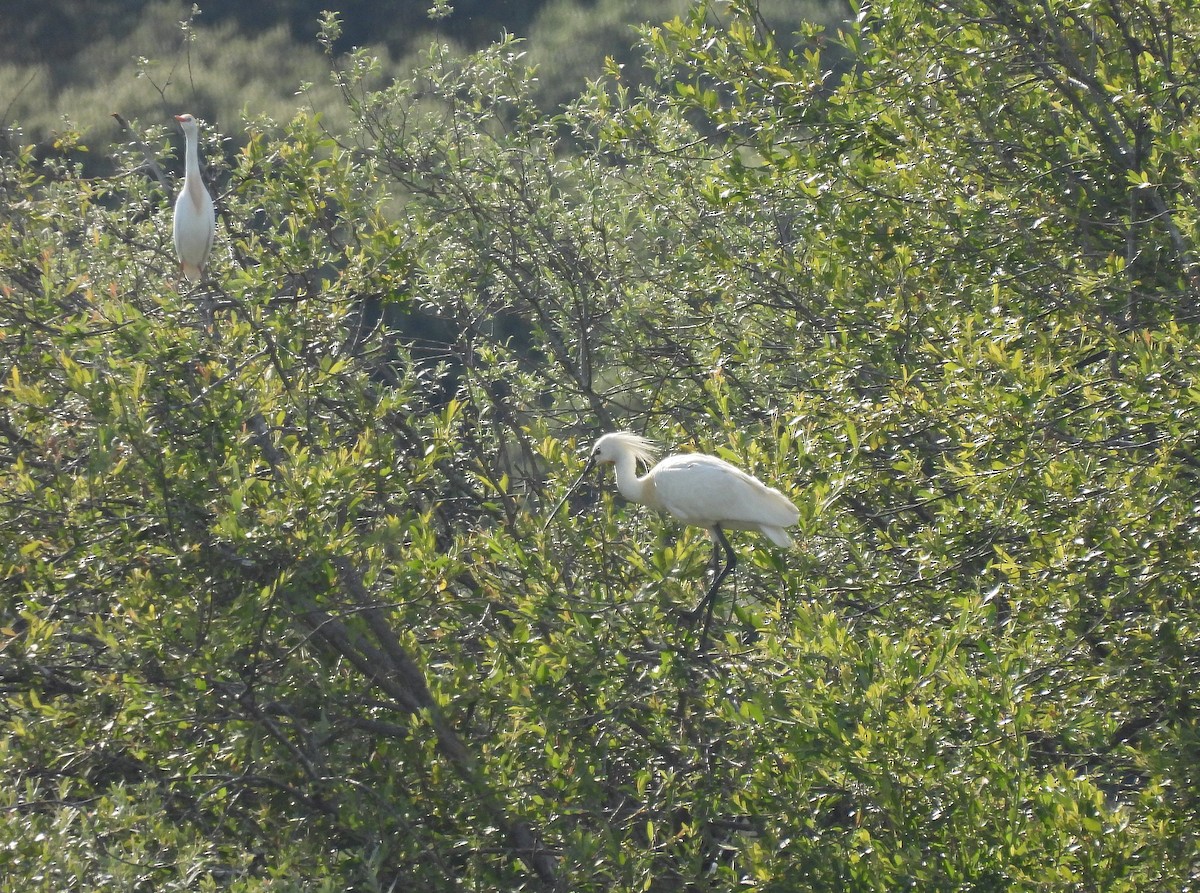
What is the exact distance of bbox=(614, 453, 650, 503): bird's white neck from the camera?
19.9 feet

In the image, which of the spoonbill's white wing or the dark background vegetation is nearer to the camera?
the spoonbill's white wing

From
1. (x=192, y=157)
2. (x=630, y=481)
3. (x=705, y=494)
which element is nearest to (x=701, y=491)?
(x=705, y=494)

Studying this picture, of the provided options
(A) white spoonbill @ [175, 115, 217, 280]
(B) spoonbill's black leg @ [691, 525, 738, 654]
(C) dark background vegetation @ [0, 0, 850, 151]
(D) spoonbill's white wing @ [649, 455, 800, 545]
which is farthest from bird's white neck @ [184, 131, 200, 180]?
(C) dark background vegetation @ [0, 0, 850, 151]

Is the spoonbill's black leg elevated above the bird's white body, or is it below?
below

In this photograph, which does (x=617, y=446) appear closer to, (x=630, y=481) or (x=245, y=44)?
(x=630, y=481)

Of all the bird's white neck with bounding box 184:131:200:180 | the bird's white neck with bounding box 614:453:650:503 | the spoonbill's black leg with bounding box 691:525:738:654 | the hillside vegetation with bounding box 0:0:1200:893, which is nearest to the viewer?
the hillside vegetation with bounding box 0:0:1200:893

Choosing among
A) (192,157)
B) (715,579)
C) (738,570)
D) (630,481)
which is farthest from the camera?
(192,157)

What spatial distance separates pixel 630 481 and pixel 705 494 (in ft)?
2.07

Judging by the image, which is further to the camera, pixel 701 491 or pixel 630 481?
pixel 630 481

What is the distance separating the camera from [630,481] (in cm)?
608

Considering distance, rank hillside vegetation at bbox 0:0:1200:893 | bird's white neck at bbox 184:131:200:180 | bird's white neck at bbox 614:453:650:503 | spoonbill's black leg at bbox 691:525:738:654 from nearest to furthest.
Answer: hillside vegetation at bbox 0:0:1200:893
spoonbill's black leg at bbox 691:525:738:654
bird's white neck at bbox 614:453:650:503
bird's white neck at bbox 184:131:200:180

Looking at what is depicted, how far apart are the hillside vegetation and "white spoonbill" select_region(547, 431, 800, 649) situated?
119 mm

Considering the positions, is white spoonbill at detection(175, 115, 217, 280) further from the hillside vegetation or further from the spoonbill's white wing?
the spoonbill's white wing

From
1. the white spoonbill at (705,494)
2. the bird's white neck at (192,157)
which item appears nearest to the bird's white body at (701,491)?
the white spoonbill at (705,494)
